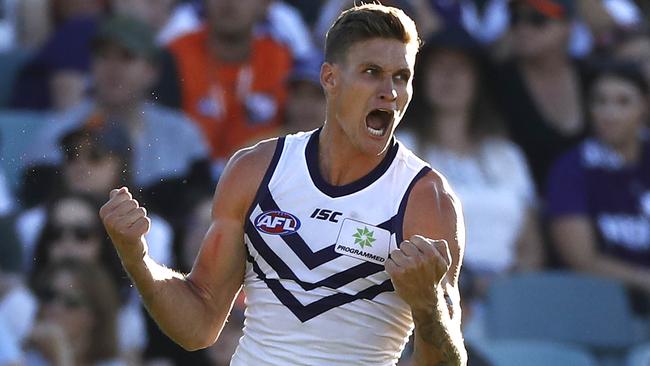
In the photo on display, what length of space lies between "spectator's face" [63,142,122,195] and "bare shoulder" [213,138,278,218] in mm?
2067

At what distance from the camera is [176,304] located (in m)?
4.91

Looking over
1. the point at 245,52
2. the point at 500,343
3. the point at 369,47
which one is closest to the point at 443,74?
the point at 245,52

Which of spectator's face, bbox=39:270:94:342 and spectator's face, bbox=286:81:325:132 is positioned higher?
A: spectator's face, bbox=286:81:325:132

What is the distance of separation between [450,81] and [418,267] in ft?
16.6

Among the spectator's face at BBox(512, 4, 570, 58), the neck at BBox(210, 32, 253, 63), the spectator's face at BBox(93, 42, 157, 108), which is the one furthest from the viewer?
the spectator's face at BBox(512, 4, 570, 58)

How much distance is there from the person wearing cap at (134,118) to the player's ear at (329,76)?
105 inches

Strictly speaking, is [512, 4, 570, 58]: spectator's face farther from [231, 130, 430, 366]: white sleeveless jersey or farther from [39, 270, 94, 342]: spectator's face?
[231, 130, 430, 366]: white sleeveless jersey

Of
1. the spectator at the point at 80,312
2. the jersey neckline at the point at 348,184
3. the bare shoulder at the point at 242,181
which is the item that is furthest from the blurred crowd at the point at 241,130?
the jersey neckline at the point at 348,184

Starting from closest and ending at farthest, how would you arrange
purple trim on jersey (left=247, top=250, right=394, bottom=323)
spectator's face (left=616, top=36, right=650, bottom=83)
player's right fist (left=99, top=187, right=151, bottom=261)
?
player's right fist (left=99, top=187, right=151, bottom=261) → purple trim on jersey (left=247, top=250, right=394, bottom=323) → spectator's face (left=616, top=36, right=650, bottom=83)

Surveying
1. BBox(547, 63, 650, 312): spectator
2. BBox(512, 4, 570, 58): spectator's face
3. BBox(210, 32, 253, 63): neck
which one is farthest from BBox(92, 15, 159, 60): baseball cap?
BBox(547, 63, 650, 312): spectator

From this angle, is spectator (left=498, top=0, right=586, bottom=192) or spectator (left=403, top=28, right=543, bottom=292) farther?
spectator (left=498, top=0, right=586, bottom=192)

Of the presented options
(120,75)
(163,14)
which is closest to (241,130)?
(120,75)

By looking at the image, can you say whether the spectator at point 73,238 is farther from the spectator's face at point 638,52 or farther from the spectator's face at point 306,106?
the spectator's face at point 638,52

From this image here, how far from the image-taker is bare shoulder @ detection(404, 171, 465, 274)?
478cm
